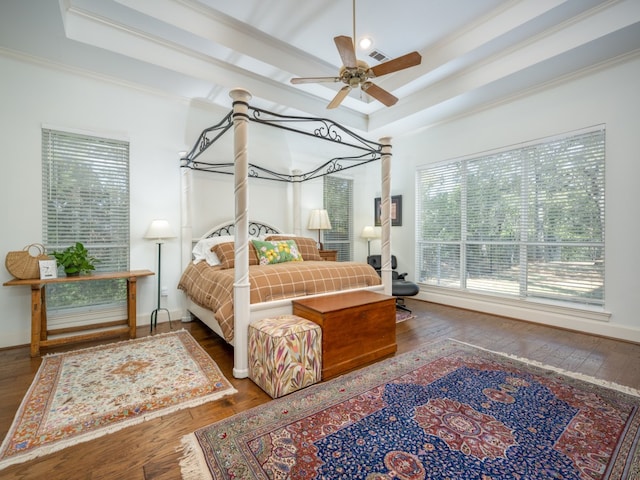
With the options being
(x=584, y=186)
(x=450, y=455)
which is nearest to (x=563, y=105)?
(x=584, y=186)

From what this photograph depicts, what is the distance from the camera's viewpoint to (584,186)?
3.47 m

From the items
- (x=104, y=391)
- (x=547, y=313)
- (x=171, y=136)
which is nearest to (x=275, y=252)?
(x=104, y=391)

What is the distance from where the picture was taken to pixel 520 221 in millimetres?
4047

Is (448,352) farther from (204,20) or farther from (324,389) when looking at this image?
(204,20)

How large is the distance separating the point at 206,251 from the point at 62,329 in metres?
1.71

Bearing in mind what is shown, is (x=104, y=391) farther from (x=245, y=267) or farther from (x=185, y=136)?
(x=185, y=136)

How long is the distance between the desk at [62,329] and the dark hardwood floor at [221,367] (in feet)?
0.55

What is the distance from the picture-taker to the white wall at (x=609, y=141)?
311 centimetres

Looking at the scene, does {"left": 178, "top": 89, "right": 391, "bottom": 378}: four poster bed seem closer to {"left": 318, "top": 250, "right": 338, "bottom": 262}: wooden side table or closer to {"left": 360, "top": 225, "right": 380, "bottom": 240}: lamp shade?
{"left": 318, "top": 250, "right": 338, "bottom": 262}: wooden side table

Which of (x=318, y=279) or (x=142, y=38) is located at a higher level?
(x=142, y=38)

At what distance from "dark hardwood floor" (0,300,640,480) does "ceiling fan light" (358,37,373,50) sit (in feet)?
11.3

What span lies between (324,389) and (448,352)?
55.4 inches

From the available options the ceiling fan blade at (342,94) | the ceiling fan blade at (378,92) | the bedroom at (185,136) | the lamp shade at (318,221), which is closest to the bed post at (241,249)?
the ceiling fan blade at (342,94)

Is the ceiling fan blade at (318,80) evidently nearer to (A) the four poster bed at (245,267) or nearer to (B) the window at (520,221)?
(A) the four poster bed at (245,267)
